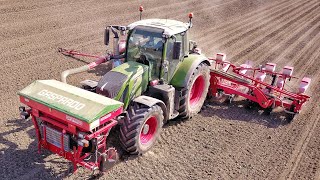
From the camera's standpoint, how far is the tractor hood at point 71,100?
18.6ft

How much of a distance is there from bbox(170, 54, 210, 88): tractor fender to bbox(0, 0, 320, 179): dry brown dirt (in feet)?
3.30

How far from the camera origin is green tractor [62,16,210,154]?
6566 millimetres

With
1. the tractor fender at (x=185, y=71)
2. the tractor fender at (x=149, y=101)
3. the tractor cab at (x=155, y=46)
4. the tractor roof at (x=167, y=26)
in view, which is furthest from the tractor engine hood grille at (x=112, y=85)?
the tractor fender at (x=185, y=71)

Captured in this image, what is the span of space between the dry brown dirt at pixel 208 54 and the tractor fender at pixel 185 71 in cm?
101

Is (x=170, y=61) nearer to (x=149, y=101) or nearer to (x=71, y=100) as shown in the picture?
(x=149, y=101)

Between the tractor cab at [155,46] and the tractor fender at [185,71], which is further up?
the tractor cab at [155,46]

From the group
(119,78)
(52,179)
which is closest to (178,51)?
(119,78)

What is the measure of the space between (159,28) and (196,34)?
7883mm

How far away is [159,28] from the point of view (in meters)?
7.37

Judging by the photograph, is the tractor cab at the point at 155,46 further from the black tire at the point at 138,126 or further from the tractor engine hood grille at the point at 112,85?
the black tire at the point at 138,126

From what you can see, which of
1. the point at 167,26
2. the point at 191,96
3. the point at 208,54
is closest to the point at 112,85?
the point at 167,26

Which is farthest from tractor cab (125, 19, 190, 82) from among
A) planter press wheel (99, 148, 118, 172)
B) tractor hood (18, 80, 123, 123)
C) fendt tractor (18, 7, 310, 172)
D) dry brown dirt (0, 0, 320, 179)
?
planter press wheel (99, 148, 118, 172)

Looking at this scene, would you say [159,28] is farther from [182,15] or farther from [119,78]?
[182,15]

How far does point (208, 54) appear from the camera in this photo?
12844 mm
